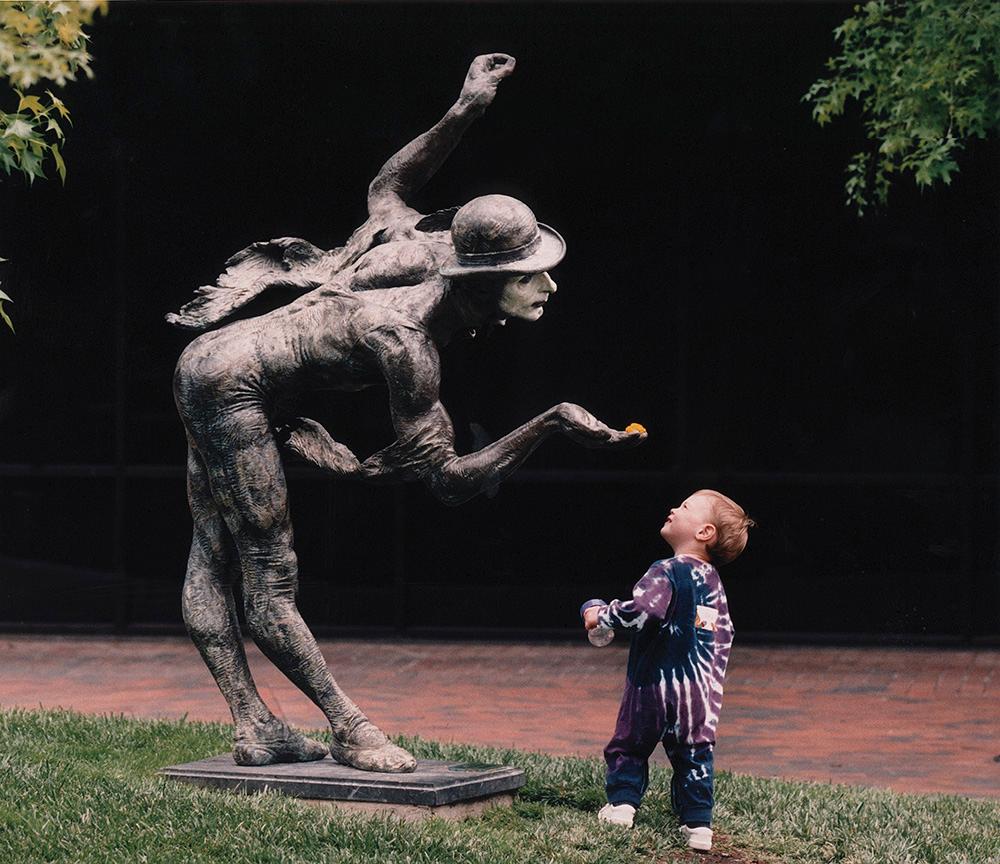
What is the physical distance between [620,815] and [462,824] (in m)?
0.56

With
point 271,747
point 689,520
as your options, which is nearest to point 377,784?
point 271,747

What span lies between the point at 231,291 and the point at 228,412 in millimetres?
522

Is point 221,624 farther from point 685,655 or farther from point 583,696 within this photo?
point 583,696

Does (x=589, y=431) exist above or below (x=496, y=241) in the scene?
below

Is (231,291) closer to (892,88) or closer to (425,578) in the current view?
(892,88)

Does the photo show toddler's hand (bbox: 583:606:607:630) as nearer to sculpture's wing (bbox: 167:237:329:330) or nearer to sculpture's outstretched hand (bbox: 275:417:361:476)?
sculpture's outstretched hand (bbox: 275:417:361:476)

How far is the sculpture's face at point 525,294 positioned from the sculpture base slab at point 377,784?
1.61 m

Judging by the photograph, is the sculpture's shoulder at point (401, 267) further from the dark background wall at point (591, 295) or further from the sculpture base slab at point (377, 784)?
the dark background wall at point (591, 295)

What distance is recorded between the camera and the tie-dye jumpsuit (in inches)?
254

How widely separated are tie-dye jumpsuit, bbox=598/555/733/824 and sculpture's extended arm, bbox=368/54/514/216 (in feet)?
5.51

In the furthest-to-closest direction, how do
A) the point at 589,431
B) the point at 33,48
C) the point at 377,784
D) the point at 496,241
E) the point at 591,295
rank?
the point at 591,295, the point at 377,784, the point at 496,241, the point at 33,48, the point at 589,431

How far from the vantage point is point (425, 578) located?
13.0 m

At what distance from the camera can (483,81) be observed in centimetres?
687

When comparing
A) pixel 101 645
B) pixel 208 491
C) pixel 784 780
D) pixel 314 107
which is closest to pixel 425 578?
pixel 101 645
